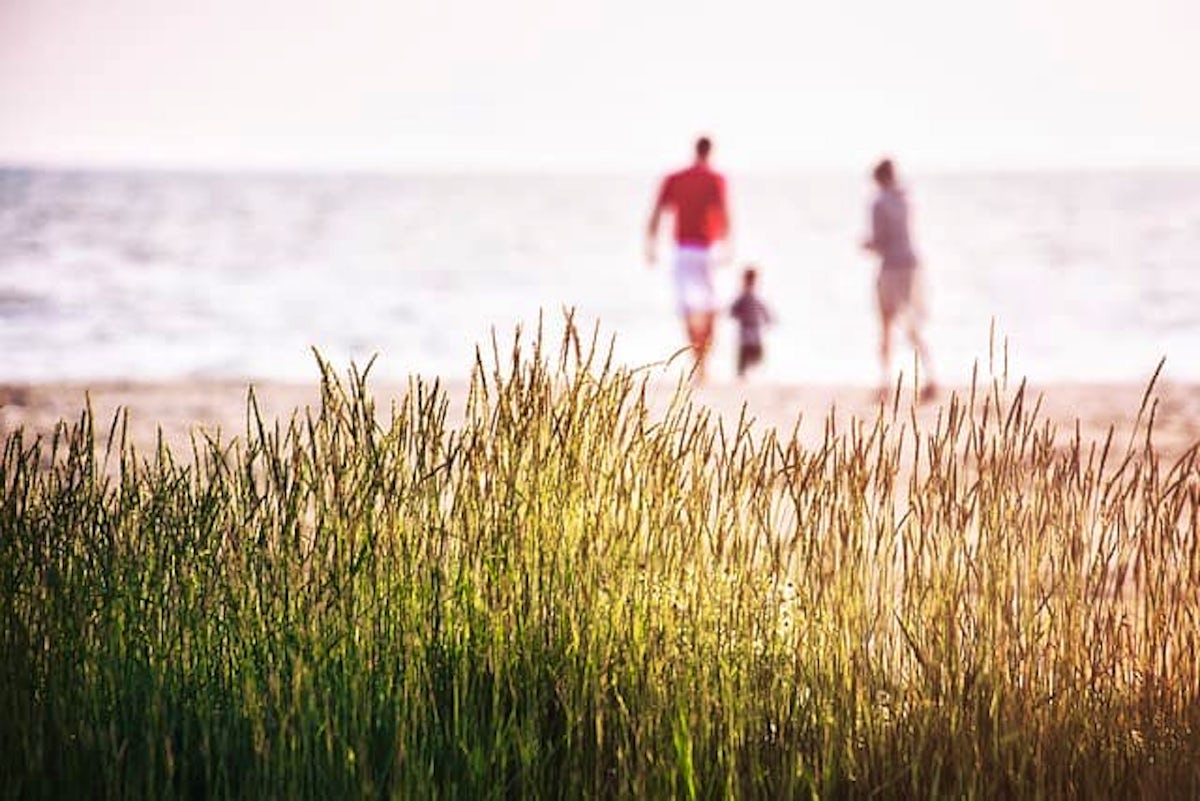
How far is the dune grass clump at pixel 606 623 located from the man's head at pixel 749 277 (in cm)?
900

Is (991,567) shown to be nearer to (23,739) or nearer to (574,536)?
(574,536)

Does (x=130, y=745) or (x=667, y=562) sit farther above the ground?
(x=667, y=562)

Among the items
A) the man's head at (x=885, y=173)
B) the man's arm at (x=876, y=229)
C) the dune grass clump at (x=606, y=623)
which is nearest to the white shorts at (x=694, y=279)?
the man's arm at (x=876, y=229)

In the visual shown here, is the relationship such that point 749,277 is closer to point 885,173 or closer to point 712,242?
point 712,242

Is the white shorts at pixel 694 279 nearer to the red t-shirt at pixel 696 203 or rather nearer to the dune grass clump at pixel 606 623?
the red t-shirt at pixel 696 203

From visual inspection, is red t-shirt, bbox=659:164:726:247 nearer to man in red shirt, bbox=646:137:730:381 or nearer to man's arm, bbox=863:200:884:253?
man in red shirt, bbox=646:137:730:381

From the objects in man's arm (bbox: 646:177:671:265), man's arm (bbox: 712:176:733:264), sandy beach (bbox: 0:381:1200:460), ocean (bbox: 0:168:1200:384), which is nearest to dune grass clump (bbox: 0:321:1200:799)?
ocean (bbox: 0:168:1200:384)

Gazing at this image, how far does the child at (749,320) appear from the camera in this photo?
12688 mm

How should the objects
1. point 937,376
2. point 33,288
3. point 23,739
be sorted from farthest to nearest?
point 33,288, point 937,376, point 23,739

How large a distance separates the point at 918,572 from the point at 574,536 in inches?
27.5

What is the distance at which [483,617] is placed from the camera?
3.50 metres

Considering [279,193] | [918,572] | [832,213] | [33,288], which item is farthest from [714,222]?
[279,193]

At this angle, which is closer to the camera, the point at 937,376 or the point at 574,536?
the point at 574,536

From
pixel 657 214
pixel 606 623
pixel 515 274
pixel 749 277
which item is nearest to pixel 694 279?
pixel 657 214
